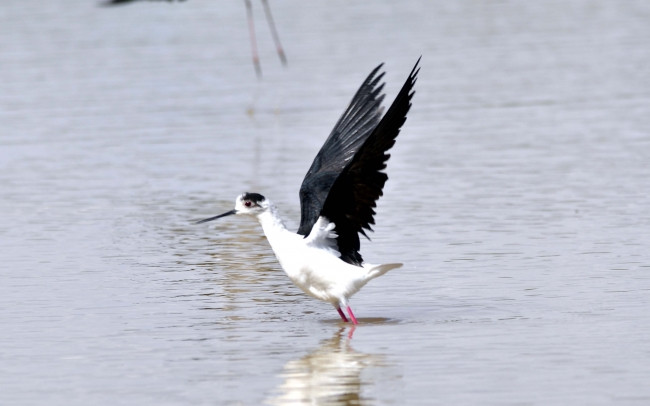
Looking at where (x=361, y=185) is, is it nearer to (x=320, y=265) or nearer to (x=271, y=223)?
(x=320, y=265)

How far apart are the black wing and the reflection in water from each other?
0.58 m

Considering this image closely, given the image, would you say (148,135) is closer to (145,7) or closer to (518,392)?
(518,392)

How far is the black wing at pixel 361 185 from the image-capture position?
7.50 m

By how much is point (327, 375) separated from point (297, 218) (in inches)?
175

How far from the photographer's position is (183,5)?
101 ft

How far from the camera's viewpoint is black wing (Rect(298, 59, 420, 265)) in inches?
295

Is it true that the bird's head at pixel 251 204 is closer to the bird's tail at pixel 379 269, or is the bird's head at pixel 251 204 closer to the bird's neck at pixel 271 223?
the bird's neck at pixel 271 223

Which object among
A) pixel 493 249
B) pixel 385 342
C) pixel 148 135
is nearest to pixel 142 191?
pixel 148 135

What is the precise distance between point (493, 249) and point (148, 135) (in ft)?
22.5

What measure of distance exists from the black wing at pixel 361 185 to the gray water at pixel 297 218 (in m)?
0.51

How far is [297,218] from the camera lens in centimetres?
1131

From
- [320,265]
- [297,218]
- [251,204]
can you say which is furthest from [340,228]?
[297,218]

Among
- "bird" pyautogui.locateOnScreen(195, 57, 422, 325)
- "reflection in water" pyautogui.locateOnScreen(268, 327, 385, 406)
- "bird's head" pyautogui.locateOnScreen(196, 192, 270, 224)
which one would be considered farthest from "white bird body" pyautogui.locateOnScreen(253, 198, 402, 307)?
"reflection in water" pyautogui.locateOnScreen(268, 327, 385, 406)

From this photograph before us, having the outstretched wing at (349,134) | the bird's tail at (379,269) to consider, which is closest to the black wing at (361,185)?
the bird's tail at (379,269)
